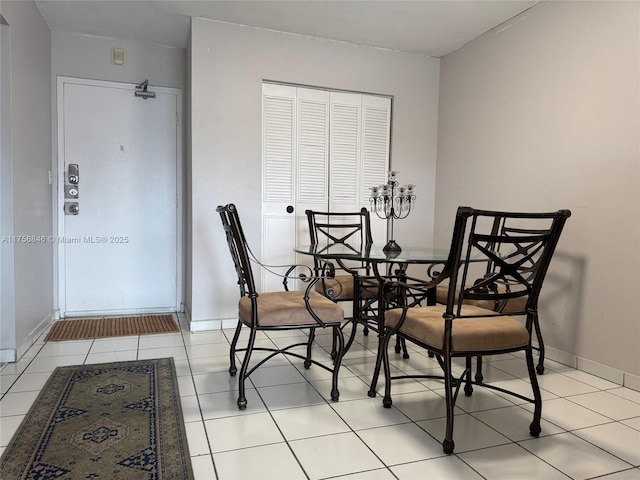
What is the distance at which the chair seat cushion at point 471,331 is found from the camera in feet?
5.80

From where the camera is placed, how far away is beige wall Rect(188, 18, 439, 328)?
345 cm

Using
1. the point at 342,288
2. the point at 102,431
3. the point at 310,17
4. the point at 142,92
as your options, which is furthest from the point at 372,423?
the point at 142,92

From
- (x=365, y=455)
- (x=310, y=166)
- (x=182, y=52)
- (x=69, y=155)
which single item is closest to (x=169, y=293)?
(x=69, y=155)

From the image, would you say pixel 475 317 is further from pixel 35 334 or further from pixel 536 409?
pixel 35 334

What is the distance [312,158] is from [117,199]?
5.83ft

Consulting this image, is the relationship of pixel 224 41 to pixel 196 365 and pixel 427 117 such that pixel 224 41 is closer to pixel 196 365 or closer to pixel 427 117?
pixel 427 117

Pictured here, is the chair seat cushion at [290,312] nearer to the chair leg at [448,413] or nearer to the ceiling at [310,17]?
the chair leg at [448,413]

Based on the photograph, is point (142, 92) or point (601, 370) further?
point (142, 92)

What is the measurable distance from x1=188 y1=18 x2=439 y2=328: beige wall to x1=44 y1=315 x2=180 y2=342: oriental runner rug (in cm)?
33

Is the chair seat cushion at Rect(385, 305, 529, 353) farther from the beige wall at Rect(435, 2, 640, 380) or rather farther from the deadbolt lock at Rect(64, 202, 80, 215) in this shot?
the deadbolt lock at Rect(64, 202, 80, 215)

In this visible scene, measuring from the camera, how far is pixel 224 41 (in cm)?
348

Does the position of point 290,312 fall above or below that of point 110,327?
above

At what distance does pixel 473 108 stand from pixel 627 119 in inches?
54.6

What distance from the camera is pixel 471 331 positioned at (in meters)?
1.78
